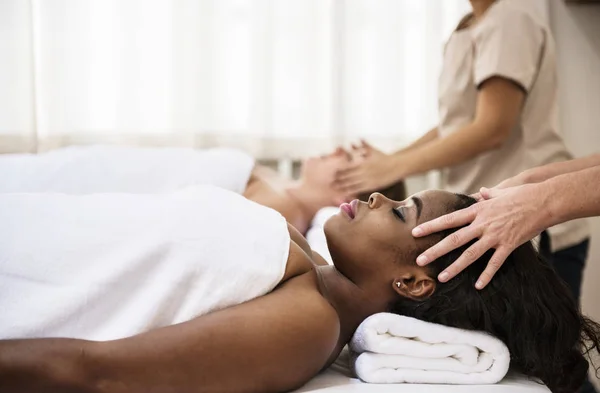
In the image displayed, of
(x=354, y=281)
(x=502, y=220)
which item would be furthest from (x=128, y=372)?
(x=502, y=220)

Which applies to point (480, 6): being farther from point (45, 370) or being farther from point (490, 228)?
point (45, 370)

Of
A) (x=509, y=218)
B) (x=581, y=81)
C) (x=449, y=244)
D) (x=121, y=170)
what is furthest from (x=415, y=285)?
(x=581, y=81)

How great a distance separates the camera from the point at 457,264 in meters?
1.21

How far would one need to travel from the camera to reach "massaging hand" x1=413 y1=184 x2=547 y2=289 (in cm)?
122

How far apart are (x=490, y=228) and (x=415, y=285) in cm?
17

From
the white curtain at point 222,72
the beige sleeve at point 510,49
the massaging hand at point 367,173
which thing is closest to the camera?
the beige sleeve at point 510,49

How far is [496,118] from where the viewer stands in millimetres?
2027

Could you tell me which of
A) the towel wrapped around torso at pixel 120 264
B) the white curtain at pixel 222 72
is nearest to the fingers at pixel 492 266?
the towel wrapped around torso at pixel 120 264

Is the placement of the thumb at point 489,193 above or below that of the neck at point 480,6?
below

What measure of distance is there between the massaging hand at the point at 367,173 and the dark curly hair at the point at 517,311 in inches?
36.4

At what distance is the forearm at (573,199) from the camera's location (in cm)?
127

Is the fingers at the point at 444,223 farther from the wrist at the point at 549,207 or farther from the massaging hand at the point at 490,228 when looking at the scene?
the wrist at the point at 549,207

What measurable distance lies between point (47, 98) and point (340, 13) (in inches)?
44.5

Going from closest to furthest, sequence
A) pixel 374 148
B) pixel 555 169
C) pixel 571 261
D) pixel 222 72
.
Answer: pixel 555 169 → pixel 571 261 → pixel 374 148 → pixel 222 72
